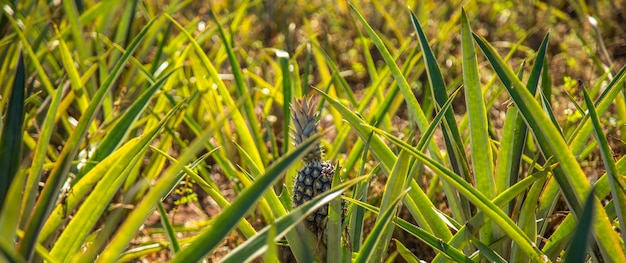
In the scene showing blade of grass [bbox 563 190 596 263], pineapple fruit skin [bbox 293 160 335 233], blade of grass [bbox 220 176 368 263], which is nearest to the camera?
blade of grass [bbox 563 190 596 263]

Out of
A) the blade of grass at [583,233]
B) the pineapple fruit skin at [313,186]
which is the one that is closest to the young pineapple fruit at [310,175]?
the pineapple fruit skin at [313,186]

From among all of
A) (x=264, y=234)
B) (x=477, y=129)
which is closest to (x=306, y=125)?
(x=477, y=129)

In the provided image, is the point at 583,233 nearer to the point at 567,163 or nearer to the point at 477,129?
the point at 567,163

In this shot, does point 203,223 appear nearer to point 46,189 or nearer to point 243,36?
point 46,189

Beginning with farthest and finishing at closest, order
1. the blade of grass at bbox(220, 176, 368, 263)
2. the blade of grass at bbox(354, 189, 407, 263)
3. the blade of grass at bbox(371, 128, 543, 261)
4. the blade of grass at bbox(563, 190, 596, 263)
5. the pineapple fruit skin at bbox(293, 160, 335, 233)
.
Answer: the pineapple fruit skin at bbox(293, 160, 335, 233) < the blade of grass at bbox(371, 128, 543, 261) < the blade of grass at bbox(354, 189, 407, 263) < the blade of grass at bbox(220, 176, 368, 263) < the blade of grass at bbox(563, 190, 596, 263)

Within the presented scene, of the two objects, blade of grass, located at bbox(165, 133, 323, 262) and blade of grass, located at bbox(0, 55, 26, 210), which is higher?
blade of grass, located at bbox(0, 55, 26, 210)

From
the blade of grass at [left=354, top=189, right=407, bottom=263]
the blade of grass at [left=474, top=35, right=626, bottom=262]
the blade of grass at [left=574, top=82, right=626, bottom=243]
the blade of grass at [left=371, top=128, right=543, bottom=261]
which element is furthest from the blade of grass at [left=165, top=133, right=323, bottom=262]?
the blade of grass at [left=574, top=82, right=626, bottom=243]

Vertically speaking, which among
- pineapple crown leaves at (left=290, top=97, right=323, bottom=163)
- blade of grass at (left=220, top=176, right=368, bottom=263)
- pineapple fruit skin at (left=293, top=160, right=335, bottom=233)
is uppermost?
pineapple crown leaves at (left=290, top=97, right=323, bottom=163)

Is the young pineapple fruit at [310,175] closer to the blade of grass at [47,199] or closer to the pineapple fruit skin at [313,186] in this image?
the pineapple fruit skin at [313,186]

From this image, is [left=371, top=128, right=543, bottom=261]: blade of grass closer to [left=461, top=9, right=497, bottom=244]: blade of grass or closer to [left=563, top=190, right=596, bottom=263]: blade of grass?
[left=461, top=9, right=497, bottom=244]: blade of grass
